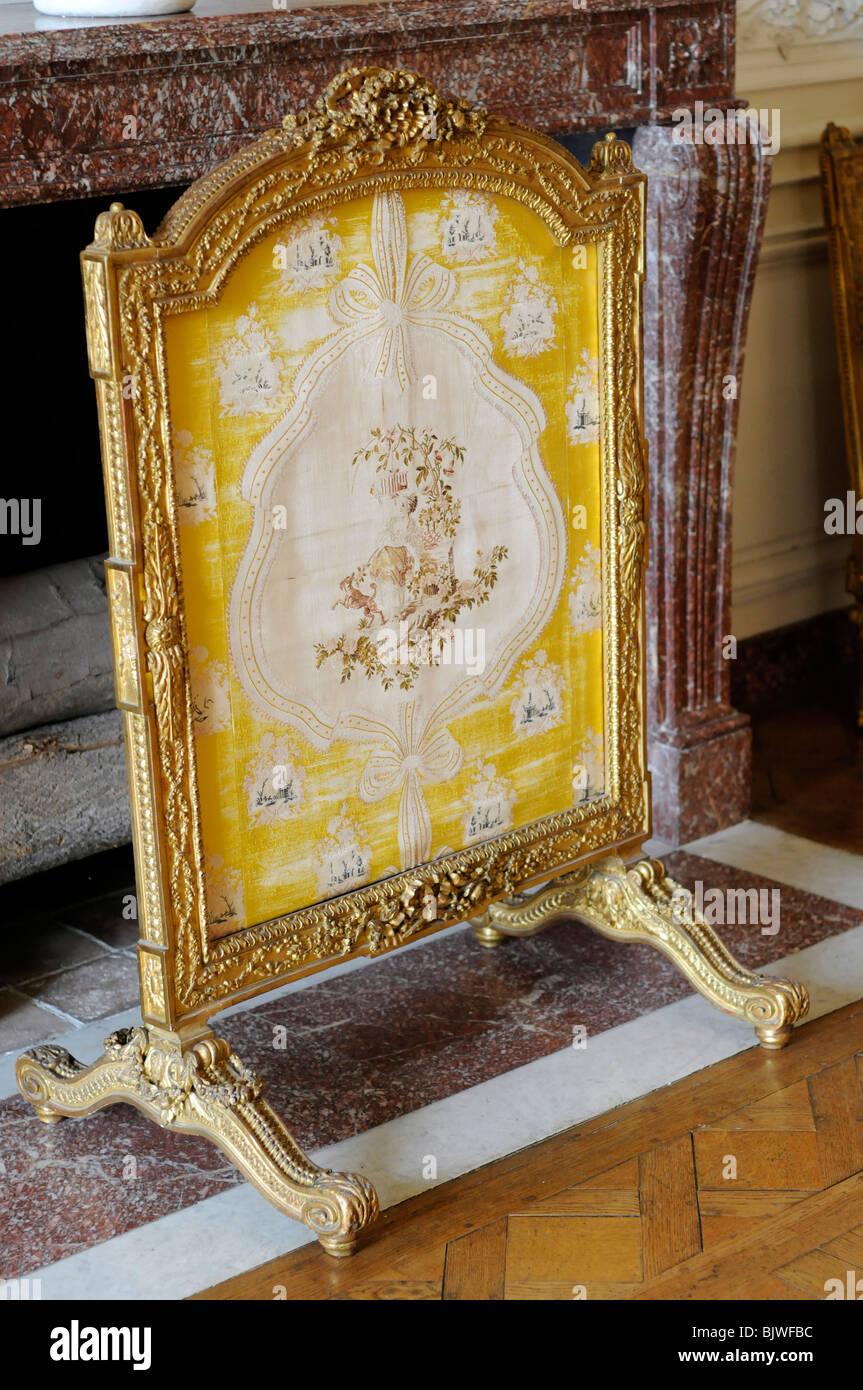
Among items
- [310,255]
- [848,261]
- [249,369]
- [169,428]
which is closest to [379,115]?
[310,255]

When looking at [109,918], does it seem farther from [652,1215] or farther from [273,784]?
[652,1215]

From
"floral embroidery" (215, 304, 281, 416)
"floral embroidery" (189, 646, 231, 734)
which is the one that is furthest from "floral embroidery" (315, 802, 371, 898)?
"floral embroidery" (215, 304, 281, 416)

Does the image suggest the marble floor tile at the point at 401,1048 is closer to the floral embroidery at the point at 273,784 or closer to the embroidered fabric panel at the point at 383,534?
the embroidered fabric panel at the point at 383,534

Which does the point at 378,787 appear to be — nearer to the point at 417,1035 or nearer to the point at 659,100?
the point at 417,1035

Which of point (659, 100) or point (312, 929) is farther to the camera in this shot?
point (659, 100)

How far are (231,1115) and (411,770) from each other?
0.49 metres

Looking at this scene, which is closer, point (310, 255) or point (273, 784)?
point (310, 255)

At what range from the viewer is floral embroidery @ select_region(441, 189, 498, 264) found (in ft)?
7.08

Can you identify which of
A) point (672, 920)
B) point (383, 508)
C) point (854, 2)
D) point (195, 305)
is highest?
point (854, 2)

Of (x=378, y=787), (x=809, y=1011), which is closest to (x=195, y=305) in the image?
(x=378, y=787)

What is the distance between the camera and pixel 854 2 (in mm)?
3797

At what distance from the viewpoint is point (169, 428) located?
1.94m

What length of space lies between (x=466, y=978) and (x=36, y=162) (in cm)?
140

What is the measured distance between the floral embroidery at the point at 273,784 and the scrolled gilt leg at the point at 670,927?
68cm
